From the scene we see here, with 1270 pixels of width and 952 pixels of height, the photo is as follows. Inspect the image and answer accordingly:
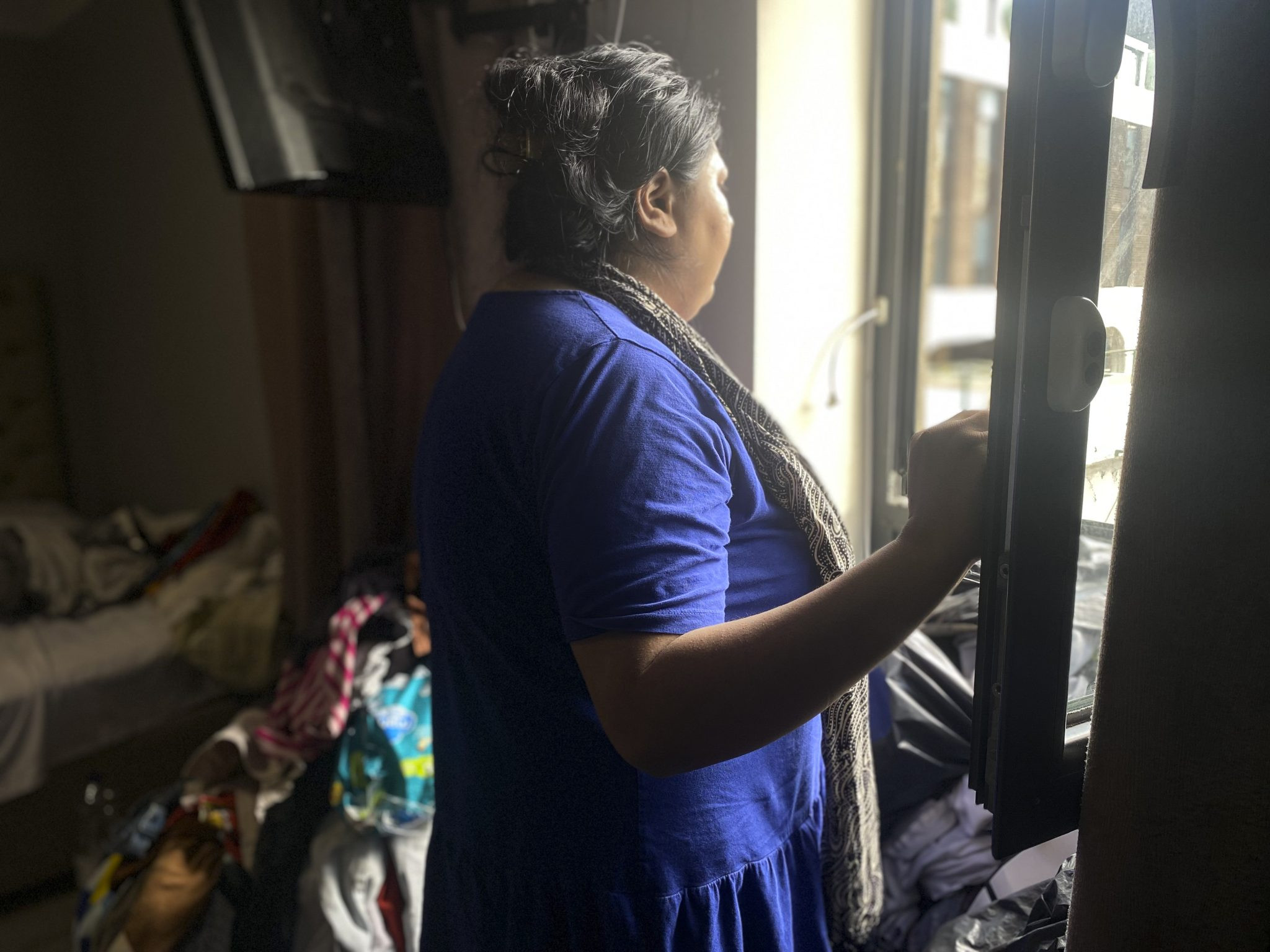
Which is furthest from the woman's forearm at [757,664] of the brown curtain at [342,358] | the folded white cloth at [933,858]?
the brown curtain at [342,358]

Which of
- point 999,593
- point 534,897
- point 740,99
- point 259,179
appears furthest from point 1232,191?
point 259,179

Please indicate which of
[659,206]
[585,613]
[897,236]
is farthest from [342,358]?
[585,613]

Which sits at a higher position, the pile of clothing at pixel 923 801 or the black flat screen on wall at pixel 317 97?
the black flat screen on wall at pixel 317 97

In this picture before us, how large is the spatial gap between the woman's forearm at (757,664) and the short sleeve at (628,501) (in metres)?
0.02

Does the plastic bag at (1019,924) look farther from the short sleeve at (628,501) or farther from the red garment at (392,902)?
the red garment at (392,902)

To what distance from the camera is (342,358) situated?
1771 mm

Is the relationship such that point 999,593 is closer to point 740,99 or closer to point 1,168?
point 740,99

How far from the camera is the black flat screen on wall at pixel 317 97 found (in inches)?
48.1

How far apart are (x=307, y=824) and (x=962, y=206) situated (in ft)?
32.8

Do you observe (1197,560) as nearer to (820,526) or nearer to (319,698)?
(820,526)

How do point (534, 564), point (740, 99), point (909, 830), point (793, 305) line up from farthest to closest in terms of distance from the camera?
point (793, 305) < point (740, 99) < point (909, 830) < point (534, 564)

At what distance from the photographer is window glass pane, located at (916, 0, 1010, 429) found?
1.38 metres

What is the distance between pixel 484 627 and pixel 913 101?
112 cm

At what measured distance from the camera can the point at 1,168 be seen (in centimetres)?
315
